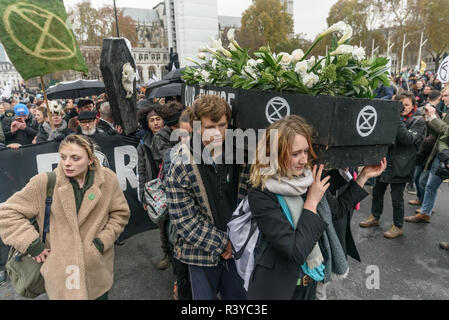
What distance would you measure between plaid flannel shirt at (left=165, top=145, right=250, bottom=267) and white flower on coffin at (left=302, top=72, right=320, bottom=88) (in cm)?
75

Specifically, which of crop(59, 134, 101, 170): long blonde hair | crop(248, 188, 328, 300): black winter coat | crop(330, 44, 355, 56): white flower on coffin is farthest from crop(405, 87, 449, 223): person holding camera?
crop(59, 134, 101, 170): long blonde hair

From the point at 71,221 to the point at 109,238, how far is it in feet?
1.01

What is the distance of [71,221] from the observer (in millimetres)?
2043

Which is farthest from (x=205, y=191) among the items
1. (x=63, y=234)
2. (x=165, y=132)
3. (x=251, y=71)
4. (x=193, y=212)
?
(x=165, y=132)

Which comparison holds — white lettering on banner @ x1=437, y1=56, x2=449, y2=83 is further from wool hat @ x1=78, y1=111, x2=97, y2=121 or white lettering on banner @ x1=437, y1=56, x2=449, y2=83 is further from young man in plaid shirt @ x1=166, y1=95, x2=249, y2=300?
wool hat @ x1=78, y1=111, x2=97, y2=121

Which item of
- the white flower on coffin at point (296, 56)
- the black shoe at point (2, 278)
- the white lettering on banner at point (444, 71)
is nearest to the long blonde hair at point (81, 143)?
the white flower on coffin at point (296, 56)

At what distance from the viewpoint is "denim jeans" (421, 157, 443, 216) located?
4.25 metres

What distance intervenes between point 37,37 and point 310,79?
2.88 metres

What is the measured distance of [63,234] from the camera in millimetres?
2053

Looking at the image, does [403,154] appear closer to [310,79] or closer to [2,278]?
[310,79]

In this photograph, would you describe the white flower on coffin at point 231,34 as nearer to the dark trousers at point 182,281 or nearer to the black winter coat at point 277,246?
the black winter coat at point 277,246
